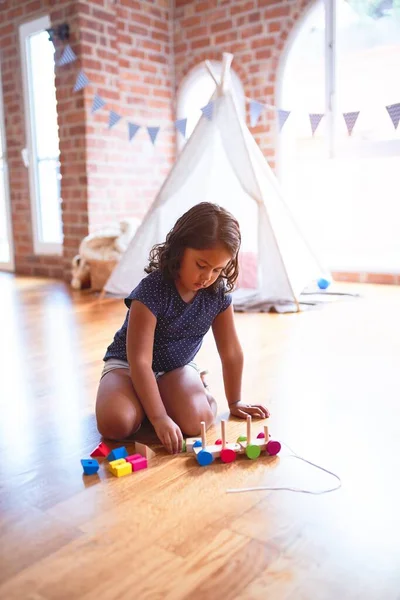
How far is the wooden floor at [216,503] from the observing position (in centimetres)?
85

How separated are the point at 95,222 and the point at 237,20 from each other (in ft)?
5.83

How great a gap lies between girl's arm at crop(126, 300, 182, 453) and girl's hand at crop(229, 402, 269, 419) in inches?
10.4

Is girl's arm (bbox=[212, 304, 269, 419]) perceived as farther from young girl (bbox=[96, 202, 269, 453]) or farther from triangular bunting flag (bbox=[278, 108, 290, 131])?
triangular bunting flag (bbox=[278, 108, 290, 131])

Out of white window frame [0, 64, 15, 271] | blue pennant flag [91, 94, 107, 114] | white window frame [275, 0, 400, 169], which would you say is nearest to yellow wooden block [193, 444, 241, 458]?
white window frame [275, 0, 400, 169]

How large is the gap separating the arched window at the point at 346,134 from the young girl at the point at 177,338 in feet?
6.77

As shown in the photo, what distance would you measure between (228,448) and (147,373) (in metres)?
0.26

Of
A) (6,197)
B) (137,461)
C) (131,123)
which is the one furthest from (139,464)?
(6,197)

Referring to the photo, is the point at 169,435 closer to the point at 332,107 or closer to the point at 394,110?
the point at 394,110

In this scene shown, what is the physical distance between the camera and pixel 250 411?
155 centimetres

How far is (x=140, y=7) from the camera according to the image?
4.28 m

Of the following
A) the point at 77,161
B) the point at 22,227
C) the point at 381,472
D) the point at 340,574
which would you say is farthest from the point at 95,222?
the point at 340,574

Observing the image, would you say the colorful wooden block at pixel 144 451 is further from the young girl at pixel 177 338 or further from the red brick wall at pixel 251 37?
the red brick wall at pixel 251 37

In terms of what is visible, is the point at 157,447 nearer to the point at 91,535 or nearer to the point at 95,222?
the point at 91,535

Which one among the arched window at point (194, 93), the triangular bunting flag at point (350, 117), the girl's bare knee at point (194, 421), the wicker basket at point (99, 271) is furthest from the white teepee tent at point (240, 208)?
the girl's bare knee at point (194, 421)
